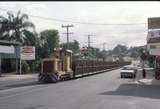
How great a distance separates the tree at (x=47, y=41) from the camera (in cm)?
8806

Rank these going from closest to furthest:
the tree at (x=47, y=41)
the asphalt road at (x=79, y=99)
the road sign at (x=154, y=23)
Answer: the asphalt road at (x=79, y=99) < the road sign at (x=154, y=23) < the tree at (x=47, y=41)

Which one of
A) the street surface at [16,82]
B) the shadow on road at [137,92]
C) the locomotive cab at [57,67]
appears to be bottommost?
the street surface at [16,82]

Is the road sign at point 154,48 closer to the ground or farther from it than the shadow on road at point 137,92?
farther from it

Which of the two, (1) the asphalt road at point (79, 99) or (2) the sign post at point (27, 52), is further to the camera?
(2) the sign post at point (27, 52)

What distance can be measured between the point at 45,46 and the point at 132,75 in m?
45.4

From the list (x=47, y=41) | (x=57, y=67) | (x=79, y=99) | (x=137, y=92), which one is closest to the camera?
(x=79, y=99)

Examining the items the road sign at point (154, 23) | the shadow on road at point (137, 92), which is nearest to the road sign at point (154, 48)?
the road sign at point (154, 23)

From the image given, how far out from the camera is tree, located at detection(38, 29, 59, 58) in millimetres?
88062

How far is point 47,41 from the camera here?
99875mm

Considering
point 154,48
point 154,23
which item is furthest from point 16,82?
point 154,23

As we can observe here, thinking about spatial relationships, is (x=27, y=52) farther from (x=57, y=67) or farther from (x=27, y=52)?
(x=57, y=67)

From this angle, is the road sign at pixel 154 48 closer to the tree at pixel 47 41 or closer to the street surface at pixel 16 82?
the street surface at pixel 16 82

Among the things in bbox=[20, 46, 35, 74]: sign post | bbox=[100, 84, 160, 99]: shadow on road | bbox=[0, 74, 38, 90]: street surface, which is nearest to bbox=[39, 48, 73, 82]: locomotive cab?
bbox=[0, 74, 38, 90]: street surface

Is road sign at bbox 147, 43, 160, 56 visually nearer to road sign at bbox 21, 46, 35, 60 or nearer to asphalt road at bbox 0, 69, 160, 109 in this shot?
asphalt road at bbox 0, 69, 160, 109
